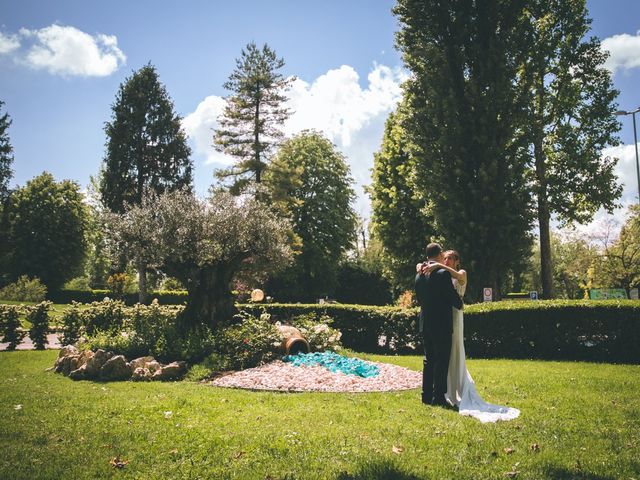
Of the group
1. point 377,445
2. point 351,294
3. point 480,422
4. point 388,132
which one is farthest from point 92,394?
point 351,294

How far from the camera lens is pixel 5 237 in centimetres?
3694

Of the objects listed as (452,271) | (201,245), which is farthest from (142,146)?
(452,271)

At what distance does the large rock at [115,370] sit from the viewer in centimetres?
958

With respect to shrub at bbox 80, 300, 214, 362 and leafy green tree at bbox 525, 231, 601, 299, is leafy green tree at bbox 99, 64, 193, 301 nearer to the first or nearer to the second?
shrub at bbox 80, 300, 214, 362

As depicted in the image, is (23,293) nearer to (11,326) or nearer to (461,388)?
(11,326)

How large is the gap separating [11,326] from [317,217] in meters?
24.5

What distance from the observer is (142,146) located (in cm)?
3722

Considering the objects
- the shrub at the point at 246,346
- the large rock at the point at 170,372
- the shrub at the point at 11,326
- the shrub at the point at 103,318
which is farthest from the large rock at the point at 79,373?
the shrub at the point at 11,326

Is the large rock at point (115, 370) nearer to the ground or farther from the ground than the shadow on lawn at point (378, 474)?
nearer to the ground

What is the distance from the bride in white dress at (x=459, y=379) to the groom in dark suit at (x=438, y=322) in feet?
0.56

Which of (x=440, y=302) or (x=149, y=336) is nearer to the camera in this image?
(x=440, y=302)

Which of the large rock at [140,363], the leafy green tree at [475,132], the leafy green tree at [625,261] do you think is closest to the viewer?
the large rock at [140,363]

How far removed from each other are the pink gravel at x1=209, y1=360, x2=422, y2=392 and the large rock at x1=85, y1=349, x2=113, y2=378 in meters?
2.66

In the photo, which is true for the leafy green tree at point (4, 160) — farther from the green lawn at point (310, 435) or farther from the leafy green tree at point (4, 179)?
the green lawn at point (310, 435)
